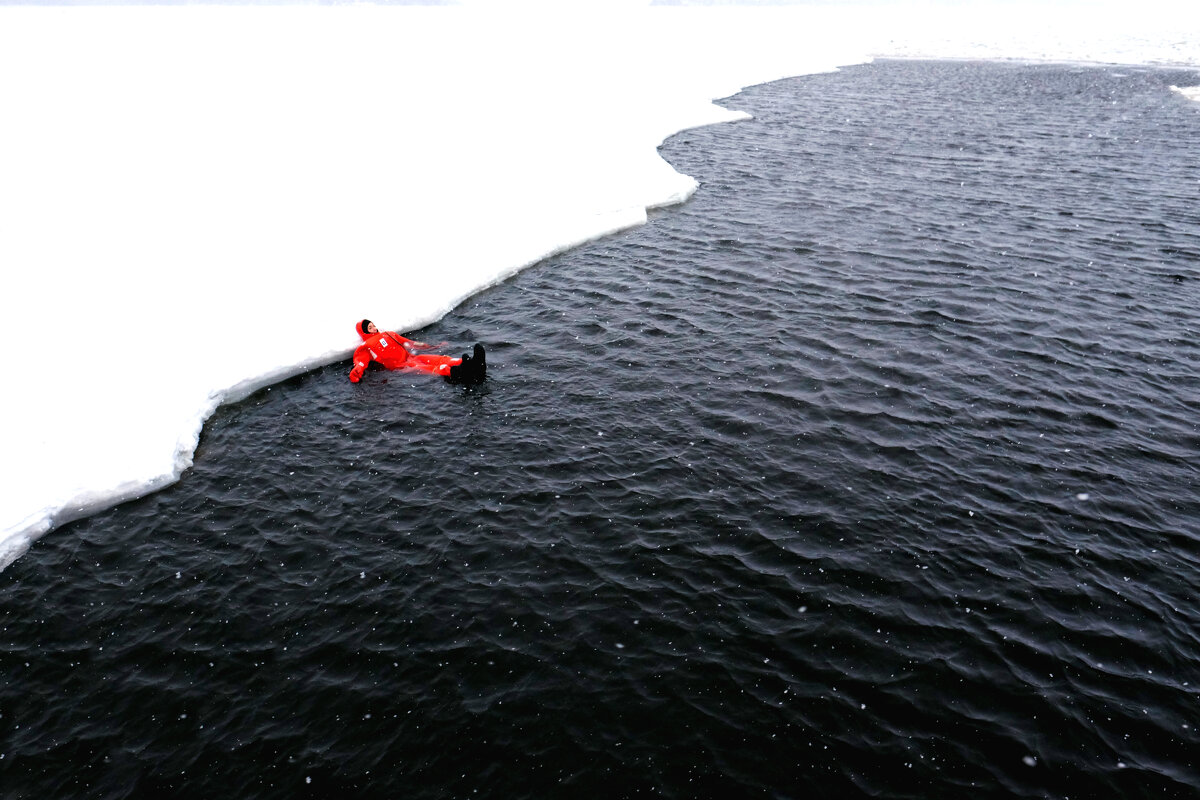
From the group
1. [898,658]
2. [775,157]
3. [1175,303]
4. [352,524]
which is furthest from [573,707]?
[775,157]

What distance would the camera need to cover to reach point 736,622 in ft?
40.0

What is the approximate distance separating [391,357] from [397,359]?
169 millimetres

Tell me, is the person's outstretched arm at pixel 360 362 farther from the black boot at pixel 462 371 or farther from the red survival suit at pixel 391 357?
the black boot at pixel 462 371

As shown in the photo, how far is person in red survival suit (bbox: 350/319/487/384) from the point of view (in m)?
19.1

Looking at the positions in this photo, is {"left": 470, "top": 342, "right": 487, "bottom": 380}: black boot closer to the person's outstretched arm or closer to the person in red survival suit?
the person in red survival suit

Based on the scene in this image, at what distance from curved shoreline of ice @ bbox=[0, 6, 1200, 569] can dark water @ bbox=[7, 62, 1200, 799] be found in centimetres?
162

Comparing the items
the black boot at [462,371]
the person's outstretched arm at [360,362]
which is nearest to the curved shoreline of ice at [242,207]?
the person's outstretched arm at [360,362]

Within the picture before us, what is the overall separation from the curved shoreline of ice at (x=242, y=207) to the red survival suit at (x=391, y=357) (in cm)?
139

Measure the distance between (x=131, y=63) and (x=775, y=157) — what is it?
47.8 m

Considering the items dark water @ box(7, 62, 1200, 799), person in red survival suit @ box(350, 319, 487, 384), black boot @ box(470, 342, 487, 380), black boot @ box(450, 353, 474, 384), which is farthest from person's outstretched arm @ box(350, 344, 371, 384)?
black boot @ box(470, 342, 487, 380)

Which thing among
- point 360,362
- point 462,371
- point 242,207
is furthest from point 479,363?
point 242,207

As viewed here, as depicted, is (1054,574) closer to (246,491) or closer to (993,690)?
(993,690)

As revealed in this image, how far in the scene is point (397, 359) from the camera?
786 inches

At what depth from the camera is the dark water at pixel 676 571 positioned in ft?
33.3
